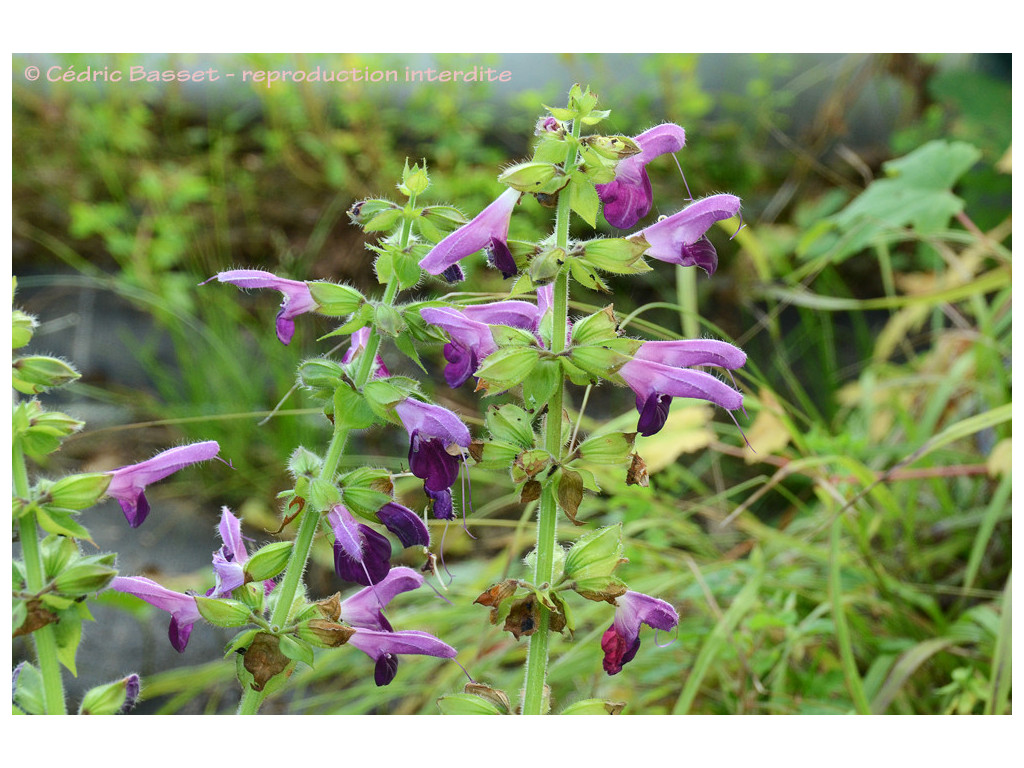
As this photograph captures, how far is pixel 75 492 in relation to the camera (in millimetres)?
583

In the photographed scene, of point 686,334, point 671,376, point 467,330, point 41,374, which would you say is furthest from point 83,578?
point 686,334

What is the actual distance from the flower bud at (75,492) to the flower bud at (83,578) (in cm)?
4

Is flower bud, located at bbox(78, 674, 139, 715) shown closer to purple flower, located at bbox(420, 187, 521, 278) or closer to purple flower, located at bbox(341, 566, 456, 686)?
purple flower, located at bbox(341, 566, 456, 686)

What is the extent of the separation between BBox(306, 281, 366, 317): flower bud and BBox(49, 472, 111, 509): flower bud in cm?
20

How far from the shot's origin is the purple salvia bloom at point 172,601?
62cm

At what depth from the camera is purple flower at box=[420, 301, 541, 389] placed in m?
0.56

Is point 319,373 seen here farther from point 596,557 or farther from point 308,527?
point 596,557

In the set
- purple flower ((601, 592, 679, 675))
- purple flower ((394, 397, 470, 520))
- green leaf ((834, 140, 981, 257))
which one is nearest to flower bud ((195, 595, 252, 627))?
purple flower ((394, 397, 470, 520))

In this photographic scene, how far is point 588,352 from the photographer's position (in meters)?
0.57

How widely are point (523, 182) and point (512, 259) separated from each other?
0.05 m

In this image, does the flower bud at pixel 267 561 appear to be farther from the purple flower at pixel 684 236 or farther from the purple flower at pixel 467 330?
the purple flower at pixel 684 236

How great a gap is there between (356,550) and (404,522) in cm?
4
